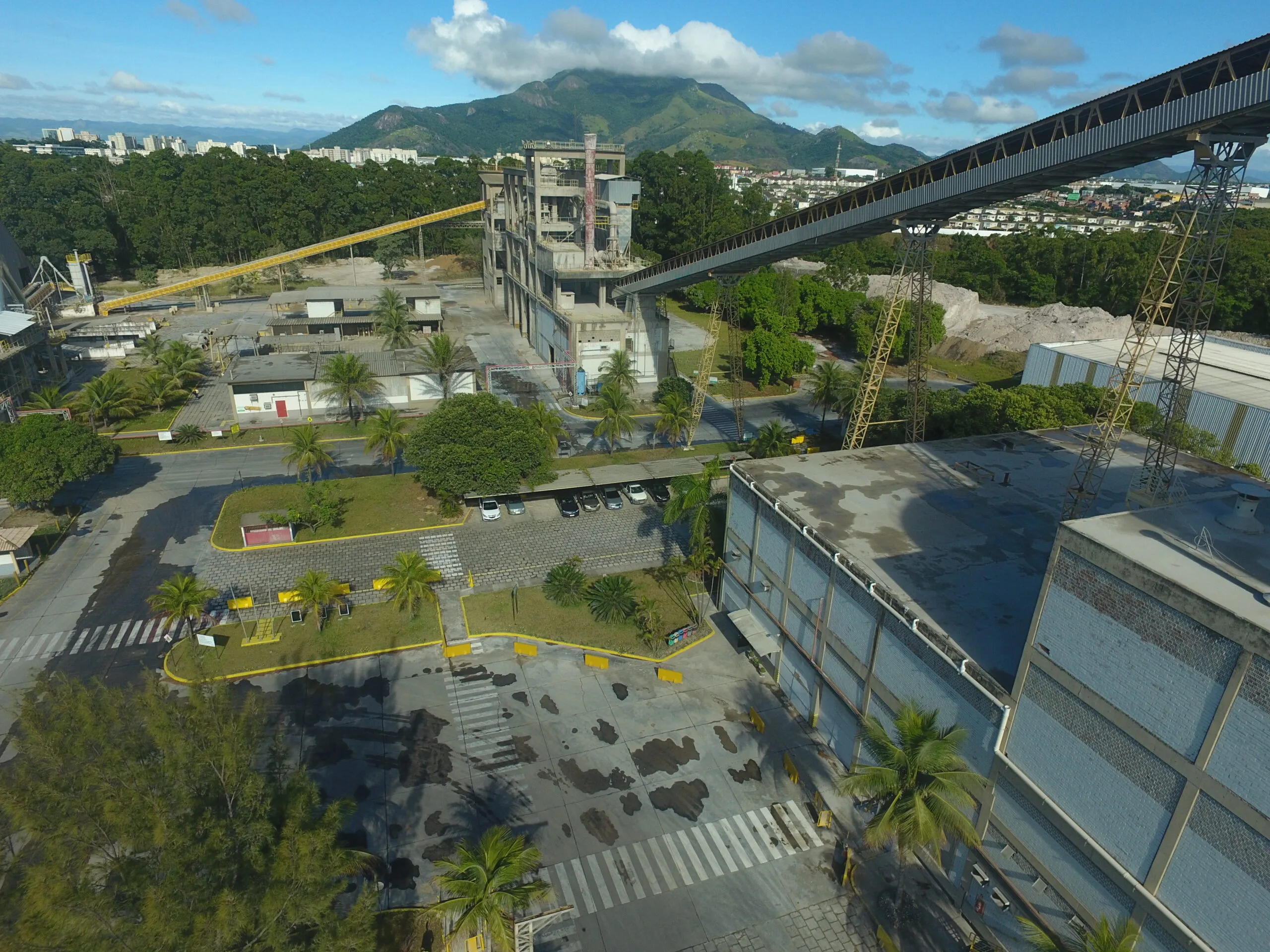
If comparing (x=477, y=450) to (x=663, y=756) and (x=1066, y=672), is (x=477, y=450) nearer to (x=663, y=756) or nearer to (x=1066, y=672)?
(x=663, y=756)

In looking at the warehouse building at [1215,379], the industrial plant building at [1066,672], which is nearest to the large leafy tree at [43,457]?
the industrial plant building at [1066,672]

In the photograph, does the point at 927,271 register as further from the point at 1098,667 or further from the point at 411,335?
the point at 411,335

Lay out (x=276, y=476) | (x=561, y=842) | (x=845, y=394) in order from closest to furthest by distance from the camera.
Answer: (x=561, y=842) < (x=276, y=476) < (x=845, y=394)

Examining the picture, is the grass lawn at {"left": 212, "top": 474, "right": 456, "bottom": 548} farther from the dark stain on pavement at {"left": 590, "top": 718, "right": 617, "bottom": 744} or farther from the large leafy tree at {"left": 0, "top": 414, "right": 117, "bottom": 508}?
the dark stain on pavement at {"left": 590, "top": 718, "right": 617, "bottom": 744}

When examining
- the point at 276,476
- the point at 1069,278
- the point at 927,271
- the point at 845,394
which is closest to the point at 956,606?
the point at 927,271

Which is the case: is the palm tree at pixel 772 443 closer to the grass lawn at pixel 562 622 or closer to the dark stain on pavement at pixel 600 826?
the grass lawn at pixel 562 622

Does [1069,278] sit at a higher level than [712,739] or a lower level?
higher
